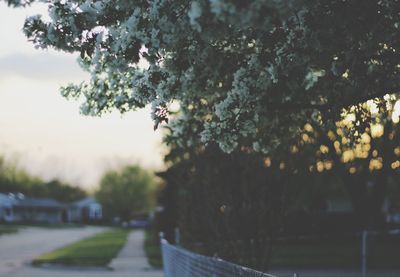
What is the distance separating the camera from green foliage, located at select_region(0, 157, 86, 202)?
121 meters

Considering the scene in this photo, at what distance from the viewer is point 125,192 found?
403 feet

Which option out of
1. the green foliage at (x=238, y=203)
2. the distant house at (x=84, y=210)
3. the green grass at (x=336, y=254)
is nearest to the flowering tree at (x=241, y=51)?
the green foliage at (x=238, y=203)

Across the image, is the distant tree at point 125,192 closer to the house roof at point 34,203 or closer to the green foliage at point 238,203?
the house roof at point 34,203

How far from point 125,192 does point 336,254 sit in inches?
3829

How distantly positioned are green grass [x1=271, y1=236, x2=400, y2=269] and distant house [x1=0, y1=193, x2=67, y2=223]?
260 feet

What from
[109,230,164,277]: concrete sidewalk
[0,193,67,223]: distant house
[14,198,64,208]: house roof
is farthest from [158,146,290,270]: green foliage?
[14,198,64,208]: house roof

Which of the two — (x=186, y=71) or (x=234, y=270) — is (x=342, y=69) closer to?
(x=186, y=71)

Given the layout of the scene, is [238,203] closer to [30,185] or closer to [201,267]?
[201,267]

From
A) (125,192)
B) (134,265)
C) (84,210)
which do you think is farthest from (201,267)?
(84,210)

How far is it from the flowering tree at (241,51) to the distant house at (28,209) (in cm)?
10109

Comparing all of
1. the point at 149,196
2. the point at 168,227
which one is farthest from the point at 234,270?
the point at 149,196

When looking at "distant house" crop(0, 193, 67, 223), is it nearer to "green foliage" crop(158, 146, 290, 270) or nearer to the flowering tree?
"green foliage" crop(158, 146, 290, 270)

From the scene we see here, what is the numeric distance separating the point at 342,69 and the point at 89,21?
125 inches

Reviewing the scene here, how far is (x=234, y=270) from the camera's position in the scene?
6113mm
